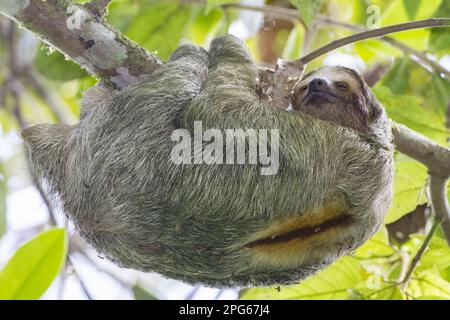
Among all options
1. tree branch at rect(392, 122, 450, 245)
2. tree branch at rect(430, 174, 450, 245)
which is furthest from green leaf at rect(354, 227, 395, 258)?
tree branch at rect(392, 122, 450, 245)

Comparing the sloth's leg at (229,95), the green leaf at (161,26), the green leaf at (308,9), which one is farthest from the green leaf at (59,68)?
the green leaf at (308,9)

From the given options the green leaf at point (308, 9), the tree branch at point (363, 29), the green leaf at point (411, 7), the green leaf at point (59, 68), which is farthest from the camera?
the green leaf at point (59, 68)

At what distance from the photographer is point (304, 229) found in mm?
5359

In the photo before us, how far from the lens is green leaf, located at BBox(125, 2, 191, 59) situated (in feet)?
25.5

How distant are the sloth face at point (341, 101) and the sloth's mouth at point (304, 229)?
0.71 m

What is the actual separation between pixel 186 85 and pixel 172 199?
0.93 meters

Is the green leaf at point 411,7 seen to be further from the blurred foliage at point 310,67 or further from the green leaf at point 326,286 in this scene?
the green leaf at point 326,286

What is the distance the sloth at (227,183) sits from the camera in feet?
17.3

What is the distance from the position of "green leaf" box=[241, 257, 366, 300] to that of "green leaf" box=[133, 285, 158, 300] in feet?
7.33

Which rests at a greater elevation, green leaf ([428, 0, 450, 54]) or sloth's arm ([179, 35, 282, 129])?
green leaf ([428, 0, 450, 54])

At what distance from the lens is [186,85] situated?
566 cm

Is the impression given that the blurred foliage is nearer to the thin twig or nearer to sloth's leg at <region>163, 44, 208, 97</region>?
the thin twig
